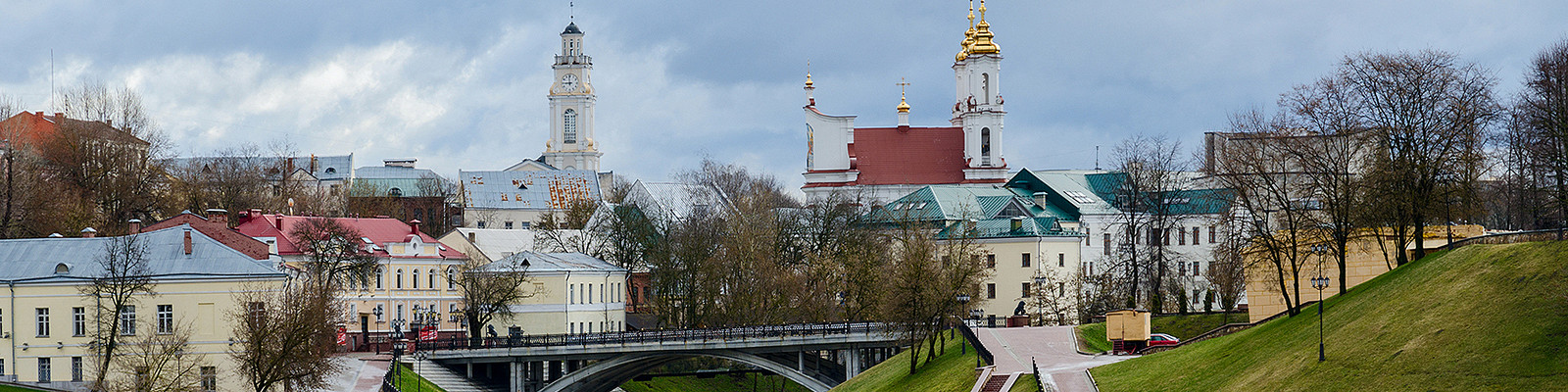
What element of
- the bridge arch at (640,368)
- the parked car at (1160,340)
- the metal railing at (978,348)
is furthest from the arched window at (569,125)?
the metal railing at (978,348)

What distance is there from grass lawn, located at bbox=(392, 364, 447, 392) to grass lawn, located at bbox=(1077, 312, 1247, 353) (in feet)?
80.1

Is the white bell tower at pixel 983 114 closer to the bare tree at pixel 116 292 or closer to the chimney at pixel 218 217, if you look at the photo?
the chimney at pixel 218 217

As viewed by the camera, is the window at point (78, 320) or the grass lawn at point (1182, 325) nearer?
the window at point (78, 320)

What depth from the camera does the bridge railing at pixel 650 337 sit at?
76062mm

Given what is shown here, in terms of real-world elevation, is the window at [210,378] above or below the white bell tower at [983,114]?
below

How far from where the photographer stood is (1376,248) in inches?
2169

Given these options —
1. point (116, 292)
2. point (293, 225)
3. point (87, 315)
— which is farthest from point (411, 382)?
point (293, 225)

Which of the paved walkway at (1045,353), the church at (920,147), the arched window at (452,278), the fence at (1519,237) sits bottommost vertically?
the paved walkway at (1045,353)

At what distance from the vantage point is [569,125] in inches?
7347

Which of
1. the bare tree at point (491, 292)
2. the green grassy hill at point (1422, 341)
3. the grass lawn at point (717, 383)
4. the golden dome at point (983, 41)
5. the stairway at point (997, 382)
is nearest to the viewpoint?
the green grassy hill at point (1422, 341)

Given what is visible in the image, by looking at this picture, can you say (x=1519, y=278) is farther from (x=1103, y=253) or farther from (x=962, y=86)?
(x=962, y=86)

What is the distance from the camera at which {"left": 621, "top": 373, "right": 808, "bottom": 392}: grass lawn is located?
92.1m

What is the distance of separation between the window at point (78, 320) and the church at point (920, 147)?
62.2 metres

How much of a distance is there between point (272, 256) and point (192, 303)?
8972 millimetres
